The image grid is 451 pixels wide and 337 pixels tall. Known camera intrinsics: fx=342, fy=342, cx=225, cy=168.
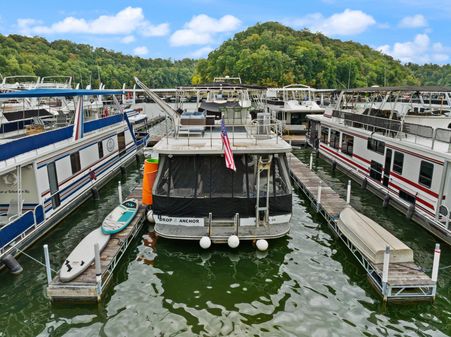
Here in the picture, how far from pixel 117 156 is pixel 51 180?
9.63 meters

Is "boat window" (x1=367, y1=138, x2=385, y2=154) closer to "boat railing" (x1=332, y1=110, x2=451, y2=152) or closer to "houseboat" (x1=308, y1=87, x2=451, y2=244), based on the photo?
"houseboat" (x1=308, y1=87, x2=451, y2=244)

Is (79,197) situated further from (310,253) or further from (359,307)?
(359,307)

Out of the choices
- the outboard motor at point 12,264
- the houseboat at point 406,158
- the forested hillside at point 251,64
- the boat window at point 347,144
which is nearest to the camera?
the outboard motor at point 12,264

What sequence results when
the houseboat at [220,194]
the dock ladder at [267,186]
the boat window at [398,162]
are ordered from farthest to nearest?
1. the boat window at [398,162]
2. the houseboat at [220,194]
3. the dock ladder at [267,186]

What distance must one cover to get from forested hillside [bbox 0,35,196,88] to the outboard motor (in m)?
45.8

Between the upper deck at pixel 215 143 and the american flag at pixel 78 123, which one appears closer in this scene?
the upper deck at pixel 215 143

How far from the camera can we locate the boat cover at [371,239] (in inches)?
397

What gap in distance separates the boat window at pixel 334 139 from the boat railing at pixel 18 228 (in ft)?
62.8

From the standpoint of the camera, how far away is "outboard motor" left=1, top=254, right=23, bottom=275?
406 inches

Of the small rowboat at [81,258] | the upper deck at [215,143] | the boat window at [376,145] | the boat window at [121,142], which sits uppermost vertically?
the upper deck at [215,143]

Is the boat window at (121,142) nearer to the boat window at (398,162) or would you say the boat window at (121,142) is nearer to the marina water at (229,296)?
the marina water at (229,296)

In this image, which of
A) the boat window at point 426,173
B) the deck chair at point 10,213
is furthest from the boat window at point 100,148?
the boat window at point 426,173

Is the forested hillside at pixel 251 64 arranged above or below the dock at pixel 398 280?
above

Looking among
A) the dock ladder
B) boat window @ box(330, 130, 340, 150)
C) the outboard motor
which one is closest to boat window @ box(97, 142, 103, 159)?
the outboard motor
